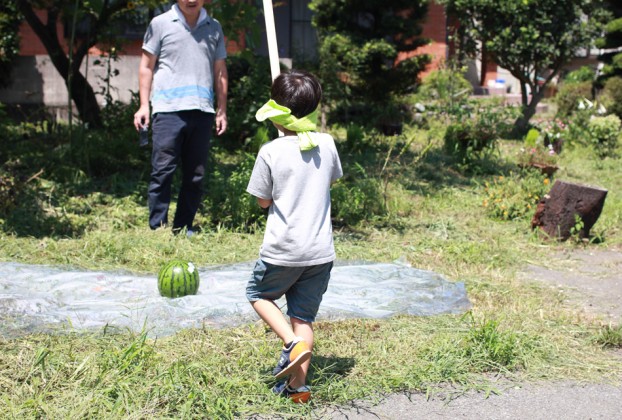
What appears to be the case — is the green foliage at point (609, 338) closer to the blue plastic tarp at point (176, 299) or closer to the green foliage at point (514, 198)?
the blue plastic tarp at point (176, 299)

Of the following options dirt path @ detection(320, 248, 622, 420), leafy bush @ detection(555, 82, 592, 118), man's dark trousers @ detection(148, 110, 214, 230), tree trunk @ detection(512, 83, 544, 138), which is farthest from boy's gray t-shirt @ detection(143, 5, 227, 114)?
leafy bush @ detection(555, 82, 592, 118)

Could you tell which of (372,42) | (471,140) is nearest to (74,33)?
(372,42)

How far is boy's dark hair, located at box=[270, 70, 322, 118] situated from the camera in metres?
3.28

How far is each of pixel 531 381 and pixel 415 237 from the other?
2.94m

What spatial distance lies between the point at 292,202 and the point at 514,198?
4.65 meters

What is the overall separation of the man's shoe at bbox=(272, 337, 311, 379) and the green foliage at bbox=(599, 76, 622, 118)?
12098 millimetres

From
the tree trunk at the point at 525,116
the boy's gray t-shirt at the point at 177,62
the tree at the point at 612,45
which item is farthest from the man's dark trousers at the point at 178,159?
the tree at the point at 612,45

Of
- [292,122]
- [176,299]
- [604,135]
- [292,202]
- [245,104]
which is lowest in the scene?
A: [176,299]

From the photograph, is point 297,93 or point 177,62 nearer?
point 297,93

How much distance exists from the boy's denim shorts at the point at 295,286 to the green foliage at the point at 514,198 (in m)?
4.34

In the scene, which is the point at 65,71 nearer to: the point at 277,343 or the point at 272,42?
the point at 272,42

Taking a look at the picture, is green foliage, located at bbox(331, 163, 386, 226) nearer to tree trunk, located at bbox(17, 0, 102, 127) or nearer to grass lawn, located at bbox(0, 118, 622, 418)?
grass lawn, located at bbox(0, 118, 622, 418)

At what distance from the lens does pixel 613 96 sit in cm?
1380

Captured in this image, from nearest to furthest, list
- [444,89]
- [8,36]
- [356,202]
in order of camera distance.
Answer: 1. [356,202]
2. [8,36]
3. [444,89]
